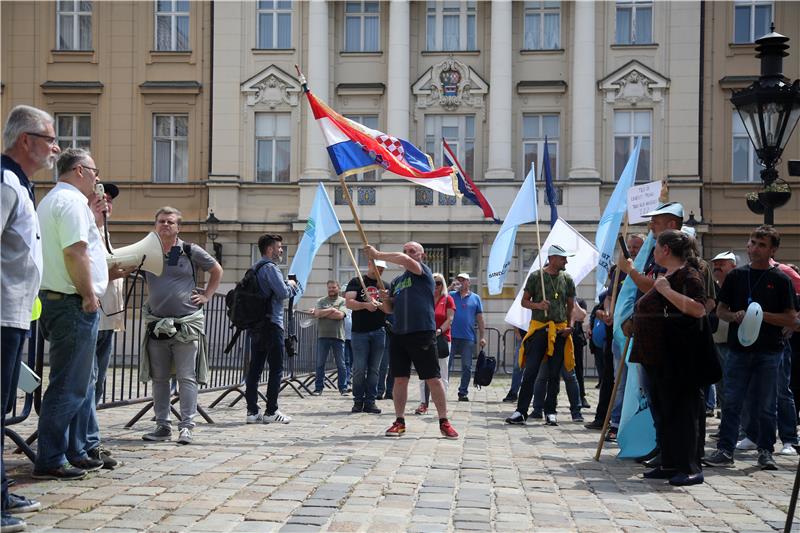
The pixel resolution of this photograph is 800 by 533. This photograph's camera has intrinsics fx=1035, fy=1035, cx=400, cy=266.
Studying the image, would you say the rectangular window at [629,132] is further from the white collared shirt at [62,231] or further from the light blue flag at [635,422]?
the white collared shirt at [62,231]

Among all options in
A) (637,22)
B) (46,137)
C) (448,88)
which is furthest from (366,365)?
(637,22)

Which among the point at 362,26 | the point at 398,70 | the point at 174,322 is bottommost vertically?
the point at 174,322

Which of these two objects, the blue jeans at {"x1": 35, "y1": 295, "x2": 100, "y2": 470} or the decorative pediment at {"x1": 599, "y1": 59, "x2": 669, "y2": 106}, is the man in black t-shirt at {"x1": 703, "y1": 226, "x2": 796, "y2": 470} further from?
the decorative pediment at {"x1": 599, "y1": 59, "x2": 669, "y2": 106}

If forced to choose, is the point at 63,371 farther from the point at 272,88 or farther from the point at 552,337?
the point at 272,88

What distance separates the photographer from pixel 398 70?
32.9 meters

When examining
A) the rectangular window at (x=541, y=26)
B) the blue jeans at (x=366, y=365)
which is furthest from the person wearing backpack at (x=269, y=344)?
the rectangular window at (x=541, y=26)

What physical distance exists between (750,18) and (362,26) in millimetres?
12294

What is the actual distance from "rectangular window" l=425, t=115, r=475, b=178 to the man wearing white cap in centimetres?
2117

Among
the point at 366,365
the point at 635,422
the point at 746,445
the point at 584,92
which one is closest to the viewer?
the point at 635,422

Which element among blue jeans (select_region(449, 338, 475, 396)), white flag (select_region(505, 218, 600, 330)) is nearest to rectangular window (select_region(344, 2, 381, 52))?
blue jeans (select_region(449, 338, 475, 396))

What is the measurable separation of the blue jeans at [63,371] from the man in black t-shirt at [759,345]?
5069 mm

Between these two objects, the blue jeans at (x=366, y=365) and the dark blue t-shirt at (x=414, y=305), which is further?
the blue jeans at (x=366, y=365)

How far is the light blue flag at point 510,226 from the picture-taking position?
16.9m

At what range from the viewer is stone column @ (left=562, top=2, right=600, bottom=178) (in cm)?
3241
